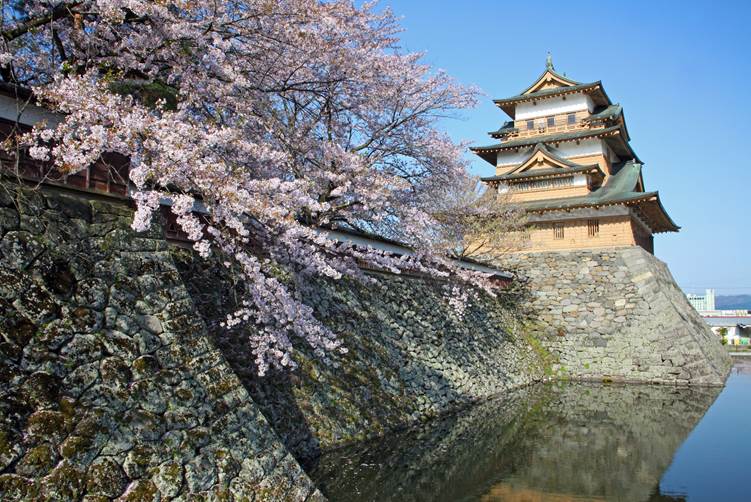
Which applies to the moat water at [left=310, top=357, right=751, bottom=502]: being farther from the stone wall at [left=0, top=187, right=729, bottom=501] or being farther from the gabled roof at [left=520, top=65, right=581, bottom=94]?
the gabled roof at [left=520, top=65, right=581, bottom=94]

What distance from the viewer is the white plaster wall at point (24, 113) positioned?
18.1ft

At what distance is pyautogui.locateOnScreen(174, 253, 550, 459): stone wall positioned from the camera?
8.12 m

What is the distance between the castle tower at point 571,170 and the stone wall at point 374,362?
716 cm

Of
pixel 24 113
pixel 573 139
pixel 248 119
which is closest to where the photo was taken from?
pixel 24 113

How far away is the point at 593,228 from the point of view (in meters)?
23.7

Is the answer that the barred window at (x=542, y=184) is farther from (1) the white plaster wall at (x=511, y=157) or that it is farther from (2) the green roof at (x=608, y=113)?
(2) the green roof at (x=608, y=113)

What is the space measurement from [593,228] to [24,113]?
72.5 feet

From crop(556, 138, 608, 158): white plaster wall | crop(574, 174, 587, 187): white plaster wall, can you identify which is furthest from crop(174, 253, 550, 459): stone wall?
crop(556, 138, 608, 158): white plaster wall

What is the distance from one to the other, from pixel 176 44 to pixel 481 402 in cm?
1128

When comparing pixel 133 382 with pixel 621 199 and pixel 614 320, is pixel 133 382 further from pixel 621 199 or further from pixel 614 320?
pixel 621 199

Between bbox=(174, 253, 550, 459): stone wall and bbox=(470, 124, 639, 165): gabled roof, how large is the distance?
10.6m

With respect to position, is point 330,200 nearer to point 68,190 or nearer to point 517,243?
point 68,190

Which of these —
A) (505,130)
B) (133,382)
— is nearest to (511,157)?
(505,130)

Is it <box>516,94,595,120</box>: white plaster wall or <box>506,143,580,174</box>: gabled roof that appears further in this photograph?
<box>516,94,595,120</box>: white plaster wall
